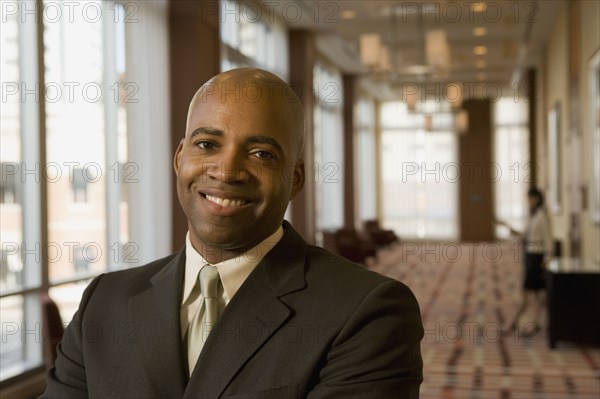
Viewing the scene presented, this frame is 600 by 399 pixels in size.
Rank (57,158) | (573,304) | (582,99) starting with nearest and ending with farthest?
1. (57,158)
2. (573,304)
3. (582,99)

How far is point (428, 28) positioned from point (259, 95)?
13857mm

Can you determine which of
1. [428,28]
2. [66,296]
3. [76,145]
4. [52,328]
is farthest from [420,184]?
[52,328]

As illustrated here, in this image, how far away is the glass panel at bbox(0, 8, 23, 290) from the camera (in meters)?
5.70

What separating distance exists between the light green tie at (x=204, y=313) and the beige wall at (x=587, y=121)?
696 centimetres

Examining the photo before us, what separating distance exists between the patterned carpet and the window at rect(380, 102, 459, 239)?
10.8 meters

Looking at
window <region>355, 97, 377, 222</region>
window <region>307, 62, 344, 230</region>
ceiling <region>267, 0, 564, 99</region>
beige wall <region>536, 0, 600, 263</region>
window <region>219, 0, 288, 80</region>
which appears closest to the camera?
beige wall <region>536, 0, 600, 263</region>

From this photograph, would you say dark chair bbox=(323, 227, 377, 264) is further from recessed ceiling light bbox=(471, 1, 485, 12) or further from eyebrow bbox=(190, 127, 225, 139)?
eyebrow bbox=(190, 127, 225, 139)

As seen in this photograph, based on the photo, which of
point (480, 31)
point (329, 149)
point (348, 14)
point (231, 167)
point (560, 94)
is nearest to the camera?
point (231, 167)

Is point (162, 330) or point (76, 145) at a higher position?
point (76, 145)

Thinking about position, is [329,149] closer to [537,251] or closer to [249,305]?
[537,251]

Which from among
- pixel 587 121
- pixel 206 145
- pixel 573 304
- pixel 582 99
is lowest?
pixel 573 304

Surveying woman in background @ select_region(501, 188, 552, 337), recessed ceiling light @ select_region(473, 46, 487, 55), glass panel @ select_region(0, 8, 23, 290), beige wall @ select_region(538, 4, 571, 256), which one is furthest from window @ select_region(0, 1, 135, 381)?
recessed ceiling light @ select_region(473, 46, 487, 55)

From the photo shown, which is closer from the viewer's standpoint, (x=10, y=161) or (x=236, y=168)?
(x=236, y=168)

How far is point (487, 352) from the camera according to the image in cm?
760
